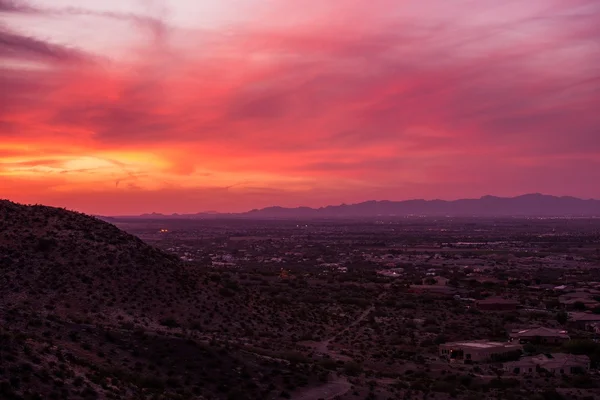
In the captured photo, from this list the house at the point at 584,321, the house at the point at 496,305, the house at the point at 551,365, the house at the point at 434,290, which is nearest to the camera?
the house at the point at 551,365

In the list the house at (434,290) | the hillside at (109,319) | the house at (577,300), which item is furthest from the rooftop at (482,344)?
the house at (434,290)

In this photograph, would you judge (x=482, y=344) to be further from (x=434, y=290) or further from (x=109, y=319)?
(x=434, y=290)

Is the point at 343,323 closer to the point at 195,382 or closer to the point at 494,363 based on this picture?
the point at 494,363

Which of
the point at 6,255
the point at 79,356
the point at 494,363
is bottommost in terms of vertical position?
the point at 494,363

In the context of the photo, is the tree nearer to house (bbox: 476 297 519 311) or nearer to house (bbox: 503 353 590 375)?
house (bbox: 476 297 519 311)

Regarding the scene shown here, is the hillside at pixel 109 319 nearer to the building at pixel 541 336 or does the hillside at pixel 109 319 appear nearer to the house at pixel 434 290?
the building at pixel 541 336

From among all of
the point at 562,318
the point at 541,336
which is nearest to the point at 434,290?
the point at 562,318

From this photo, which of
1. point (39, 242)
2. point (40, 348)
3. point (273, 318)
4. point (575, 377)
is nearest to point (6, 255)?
point (39, 242)
